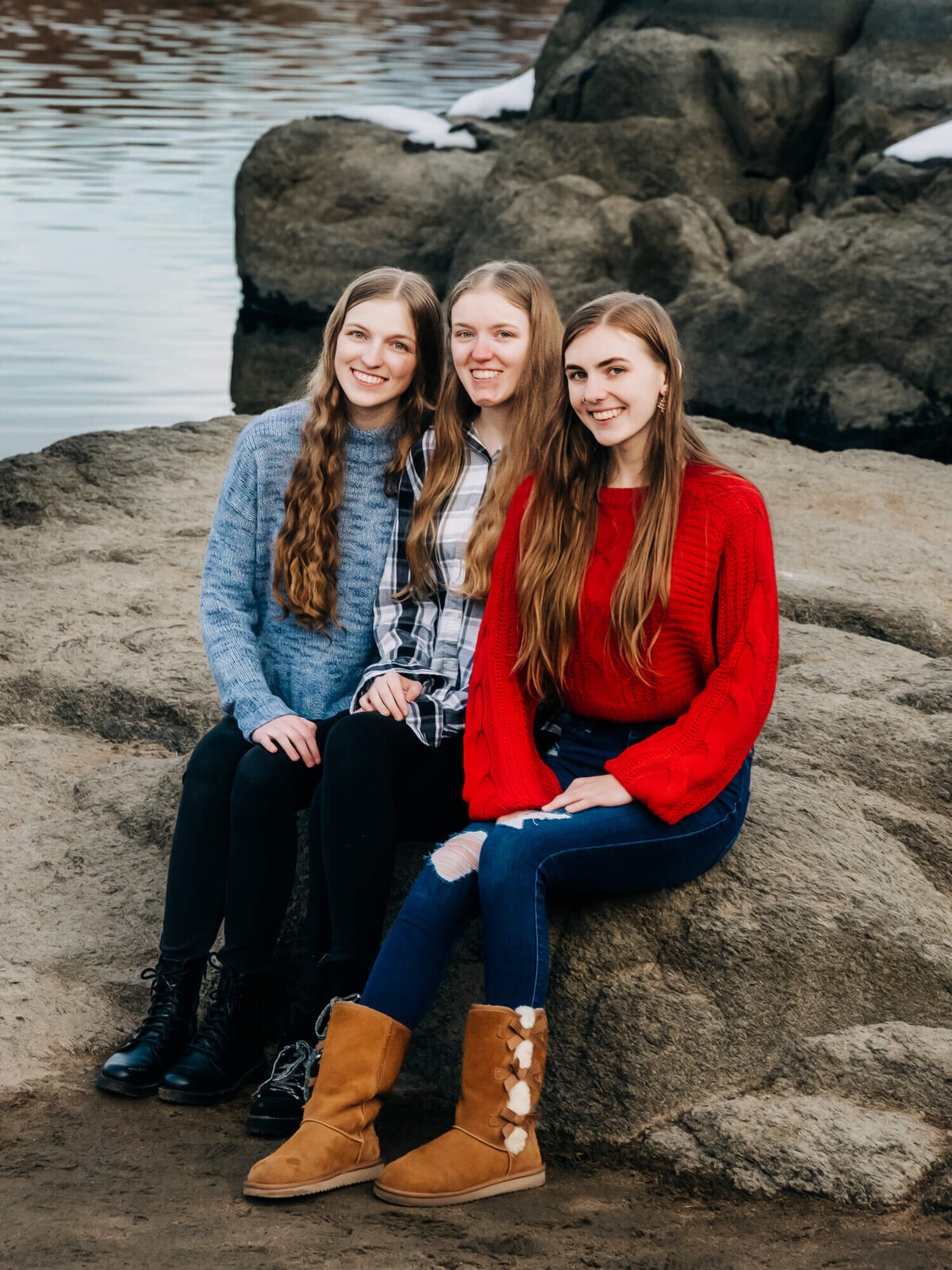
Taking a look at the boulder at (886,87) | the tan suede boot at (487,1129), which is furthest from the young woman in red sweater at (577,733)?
the boulder at (886,87)

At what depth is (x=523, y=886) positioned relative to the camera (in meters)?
2.32

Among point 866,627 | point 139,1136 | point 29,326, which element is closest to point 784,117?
point 29,326

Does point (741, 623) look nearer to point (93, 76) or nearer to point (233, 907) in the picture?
point (233, 907)

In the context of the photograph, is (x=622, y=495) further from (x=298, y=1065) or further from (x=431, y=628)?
(x=298, y=1065)

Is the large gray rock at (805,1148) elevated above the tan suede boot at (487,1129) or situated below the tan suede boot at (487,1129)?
below

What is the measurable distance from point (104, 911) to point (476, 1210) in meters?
1.22

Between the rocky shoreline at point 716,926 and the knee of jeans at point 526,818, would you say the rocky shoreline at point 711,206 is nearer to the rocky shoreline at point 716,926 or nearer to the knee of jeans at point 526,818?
the rocky shoreline at point 716,926

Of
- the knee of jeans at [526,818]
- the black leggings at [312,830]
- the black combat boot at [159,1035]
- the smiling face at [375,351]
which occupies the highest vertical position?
the smiling face at [375,351]

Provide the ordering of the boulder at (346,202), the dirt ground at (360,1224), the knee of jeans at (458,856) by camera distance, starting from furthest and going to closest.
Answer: the boulder at (346,202), the knee of jeans at (458,856), the dirt ground at (360,1224)

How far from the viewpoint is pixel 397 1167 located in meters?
2.23

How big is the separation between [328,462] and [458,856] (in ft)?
2.96

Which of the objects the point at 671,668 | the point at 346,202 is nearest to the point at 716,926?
the point at 671,668

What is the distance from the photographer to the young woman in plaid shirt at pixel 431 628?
98.7 inches

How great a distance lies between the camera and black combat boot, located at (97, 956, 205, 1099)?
2.57m
